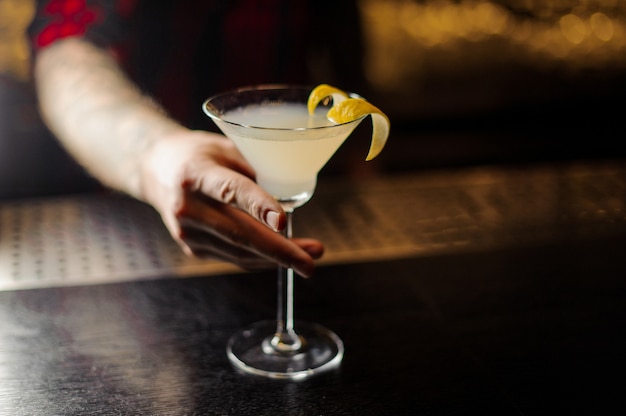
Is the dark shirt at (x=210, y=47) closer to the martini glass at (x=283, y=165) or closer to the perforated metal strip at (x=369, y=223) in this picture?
the perforated metal strip at (x=369, y=223)

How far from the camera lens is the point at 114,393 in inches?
36.6

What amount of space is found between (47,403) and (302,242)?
432 millimetres

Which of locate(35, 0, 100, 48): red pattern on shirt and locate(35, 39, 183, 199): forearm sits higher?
locate(35, 0, 100, 48): red pattern on shirt

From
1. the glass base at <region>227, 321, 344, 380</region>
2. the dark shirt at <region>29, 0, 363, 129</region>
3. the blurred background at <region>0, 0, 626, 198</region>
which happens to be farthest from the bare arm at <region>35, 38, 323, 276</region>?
the blurred background at <region>0, 0, 626, 198</region>

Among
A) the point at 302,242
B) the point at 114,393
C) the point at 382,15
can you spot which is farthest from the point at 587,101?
the point at 114,393

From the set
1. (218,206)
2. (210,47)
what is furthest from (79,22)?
(218,206)

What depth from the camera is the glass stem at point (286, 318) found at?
1.07 m

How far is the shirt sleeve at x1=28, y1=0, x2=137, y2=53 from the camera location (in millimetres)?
1740

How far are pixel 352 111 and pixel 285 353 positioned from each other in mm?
367

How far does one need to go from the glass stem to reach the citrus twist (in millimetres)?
169

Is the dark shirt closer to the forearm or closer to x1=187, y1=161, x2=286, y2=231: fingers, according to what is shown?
the forearm

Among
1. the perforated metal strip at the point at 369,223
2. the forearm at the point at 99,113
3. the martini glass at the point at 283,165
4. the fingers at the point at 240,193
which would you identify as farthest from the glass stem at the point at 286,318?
the forearm at the point at 99,113

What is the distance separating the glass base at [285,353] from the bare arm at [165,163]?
0.37 feet

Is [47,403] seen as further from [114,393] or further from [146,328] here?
[146,328]
